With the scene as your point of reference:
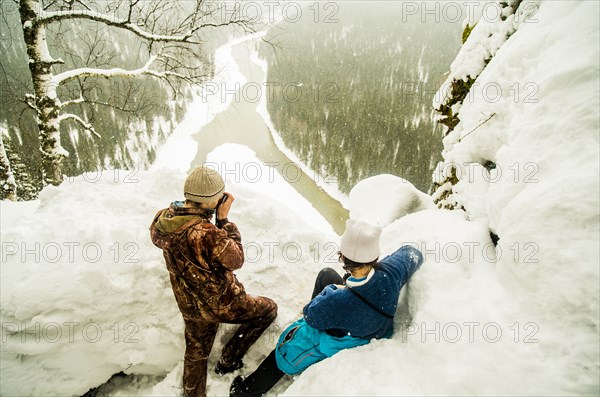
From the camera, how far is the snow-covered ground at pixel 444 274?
63.4 inches

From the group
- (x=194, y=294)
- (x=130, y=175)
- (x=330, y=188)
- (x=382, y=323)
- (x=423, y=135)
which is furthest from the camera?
(x=423, y=135)

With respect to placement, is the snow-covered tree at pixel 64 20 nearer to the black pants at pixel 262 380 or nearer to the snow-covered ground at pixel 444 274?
the snow-covered ground at pixel 444 274

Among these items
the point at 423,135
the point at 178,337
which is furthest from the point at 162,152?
the point at 178,337

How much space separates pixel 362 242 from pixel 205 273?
127 cm

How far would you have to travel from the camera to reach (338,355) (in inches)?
90.0

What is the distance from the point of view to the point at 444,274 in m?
2.33

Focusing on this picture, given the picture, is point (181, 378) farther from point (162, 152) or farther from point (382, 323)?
point (162, 152)

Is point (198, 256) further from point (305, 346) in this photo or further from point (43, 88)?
point (43, 88)

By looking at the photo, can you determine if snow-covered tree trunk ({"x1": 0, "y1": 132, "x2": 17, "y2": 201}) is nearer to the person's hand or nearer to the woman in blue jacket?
the person's hand

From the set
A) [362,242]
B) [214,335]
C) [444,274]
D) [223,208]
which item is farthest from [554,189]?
[214,335]

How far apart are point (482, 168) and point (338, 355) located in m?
2.21

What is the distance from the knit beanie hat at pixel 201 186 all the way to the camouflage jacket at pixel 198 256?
107 mm

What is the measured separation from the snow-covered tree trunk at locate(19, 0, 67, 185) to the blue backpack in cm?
582

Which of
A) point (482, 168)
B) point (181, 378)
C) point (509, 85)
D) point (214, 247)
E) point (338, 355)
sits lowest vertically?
point (181, 378)
